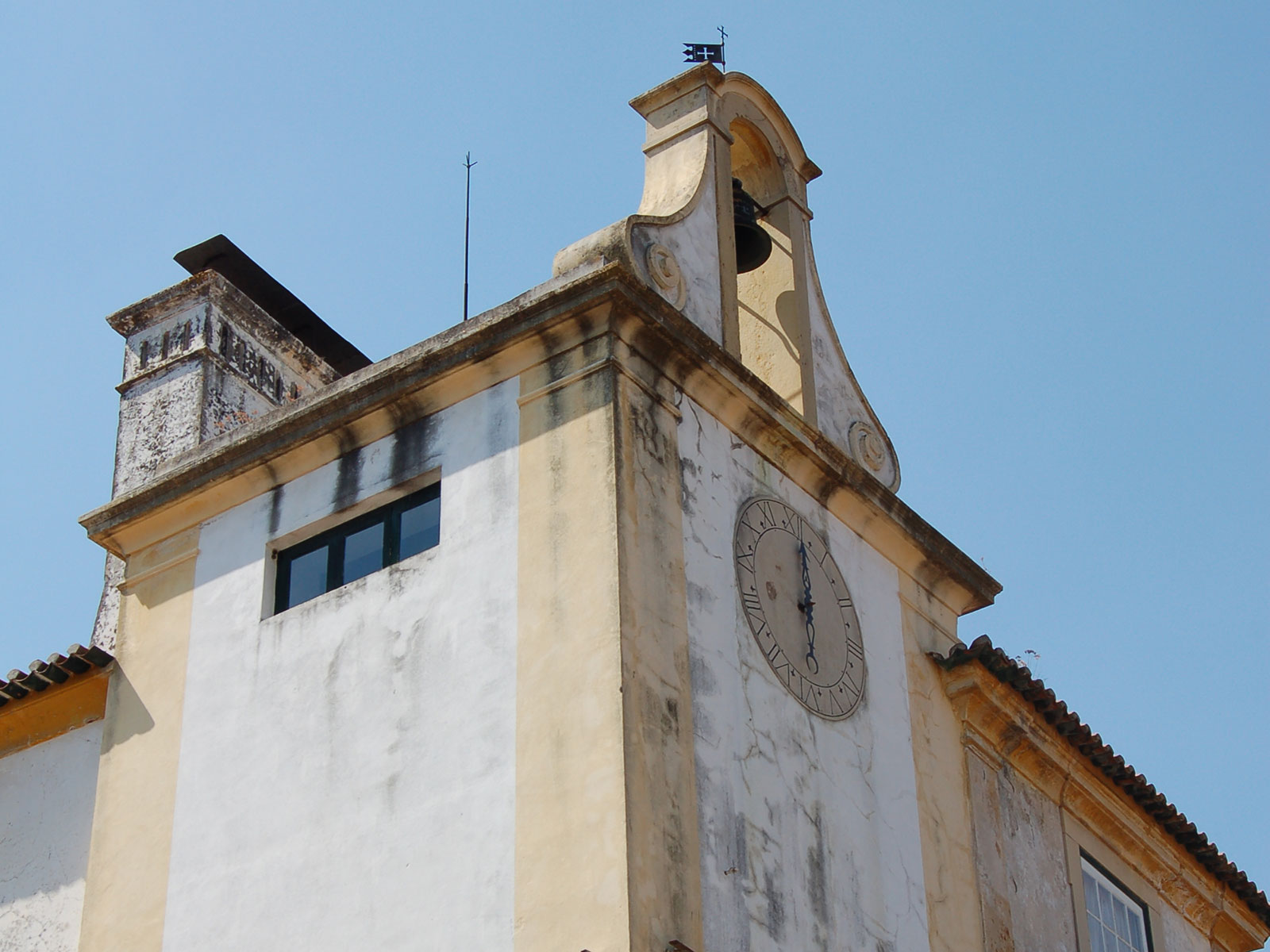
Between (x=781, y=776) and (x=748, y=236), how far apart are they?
472cm

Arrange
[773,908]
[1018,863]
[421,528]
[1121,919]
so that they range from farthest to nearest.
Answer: [1121,919] → [1018,863] → [421,528] → [773,908]

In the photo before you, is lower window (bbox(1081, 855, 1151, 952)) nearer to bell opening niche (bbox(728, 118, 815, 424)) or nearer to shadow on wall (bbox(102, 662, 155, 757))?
bell opening niche (bbox(728, 118, 815, 424))

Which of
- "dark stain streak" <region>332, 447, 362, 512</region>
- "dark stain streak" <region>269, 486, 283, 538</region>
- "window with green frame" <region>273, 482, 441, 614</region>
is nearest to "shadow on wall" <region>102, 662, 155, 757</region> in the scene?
"window with green frame" <region>273, 482, 441, 614</region>

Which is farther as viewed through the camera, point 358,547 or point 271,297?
point 271,297

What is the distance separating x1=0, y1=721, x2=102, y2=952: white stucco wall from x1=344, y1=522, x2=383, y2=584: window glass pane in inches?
93.5

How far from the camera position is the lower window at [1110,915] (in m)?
17.7

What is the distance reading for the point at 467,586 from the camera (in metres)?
14.1

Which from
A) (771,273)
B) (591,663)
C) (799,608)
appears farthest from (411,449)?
(771,273)

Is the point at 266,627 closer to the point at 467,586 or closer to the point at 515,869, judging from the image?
the point at 467,586

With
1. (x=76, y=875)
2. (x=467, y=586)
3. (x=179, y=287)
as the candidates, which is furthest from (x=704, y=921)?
(x=179, y=287)

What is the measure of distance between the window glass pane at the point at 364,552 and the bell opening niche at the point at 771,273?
320cm

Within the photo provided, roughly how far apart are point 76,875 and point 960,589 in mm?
6557

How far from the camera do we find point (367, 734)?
14.0 meters

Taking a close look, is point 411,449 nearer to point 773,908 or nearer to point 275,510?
point 275,510
